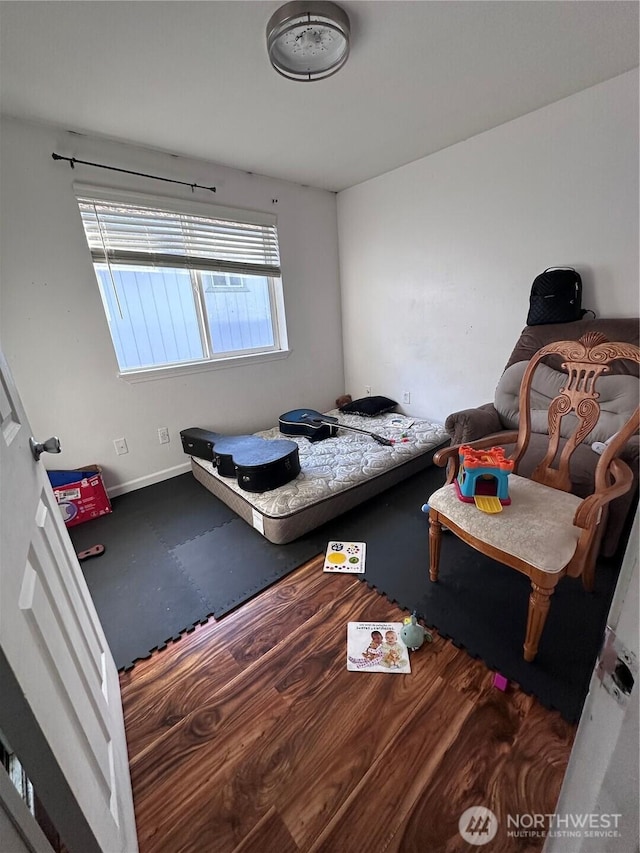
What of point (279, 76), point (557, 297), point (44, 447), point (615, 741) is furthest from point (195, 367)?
point (615, 741)

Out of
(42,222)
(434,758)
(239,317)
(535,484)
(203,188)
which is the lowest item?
(434,758)

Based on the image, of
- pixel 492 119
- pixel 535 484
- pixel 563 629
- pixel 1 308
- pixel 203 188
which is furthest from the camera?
pixel 203 188

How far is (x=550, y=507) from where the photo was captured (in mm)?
1341

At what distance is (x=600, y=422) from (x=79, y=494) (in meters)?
3.17

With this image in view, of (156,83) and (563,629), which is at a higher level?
(156,83)

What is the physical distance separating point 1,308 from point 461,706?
2.96m

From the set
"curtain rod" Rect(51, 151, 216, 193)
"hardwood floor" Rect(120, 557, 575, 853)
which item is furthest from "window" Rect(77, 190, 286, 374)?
"hardwood floor" Rect(120, 557, 575, 853)

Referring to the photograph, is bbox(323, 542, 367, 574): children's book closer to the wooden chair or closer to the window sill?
the wooden chair

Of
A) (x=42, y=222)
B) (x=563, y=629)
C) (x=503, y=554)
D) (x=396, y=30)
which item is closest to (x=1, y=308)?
(x=42, y=222)

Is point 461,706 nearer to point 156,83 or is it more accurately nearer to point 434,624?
point 434,624

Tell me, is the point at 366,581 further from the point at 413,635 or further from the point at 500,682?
the point at 500,682

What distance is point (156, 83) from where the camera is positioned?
66.3 inches

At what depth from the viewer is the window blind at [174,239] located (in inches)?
91.0

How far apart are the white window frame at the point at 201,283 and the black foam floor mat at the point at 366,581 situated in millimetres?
1074
